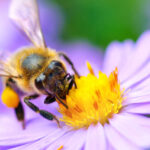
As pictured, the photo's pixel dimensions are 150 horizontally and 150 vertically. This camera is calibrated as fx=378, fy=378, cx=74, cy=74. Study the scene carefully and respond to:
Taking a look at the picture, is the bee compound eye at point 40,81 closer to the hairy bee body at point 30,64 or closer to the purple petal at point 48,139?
the hairy bee body at point 30,64

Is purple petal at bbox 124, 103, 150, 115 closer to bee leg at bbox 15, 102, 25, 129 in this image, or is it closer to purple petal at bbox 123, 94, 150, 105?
purple petal at bbox 123, 94, 150, 105

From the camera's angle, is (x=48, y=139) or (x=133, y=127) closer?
(x=133, y=127)

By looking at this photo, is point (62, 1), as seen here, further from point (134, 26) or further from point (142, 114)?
point (142, 114)

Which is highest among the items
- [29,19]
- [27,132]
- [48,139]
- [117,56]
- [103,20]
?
[103,20]

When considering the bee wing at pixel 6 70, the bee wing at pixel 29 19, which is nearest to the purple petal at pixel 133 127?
the bee wing at pixel 6 70

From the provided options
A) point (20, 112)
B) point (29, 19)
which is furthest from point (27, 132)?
point (29, 19)

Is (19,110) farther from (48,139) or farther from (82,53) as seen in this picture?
(82,53)

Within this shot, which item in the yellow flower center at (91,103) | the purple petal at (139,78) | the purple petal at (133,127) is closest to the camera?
the purple petal at (133,127)

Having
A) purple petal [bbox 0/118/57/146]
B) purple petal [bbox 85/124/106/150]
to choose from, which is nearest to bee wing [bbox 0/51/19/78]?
purple petal [bbox 0/118/57/146]
